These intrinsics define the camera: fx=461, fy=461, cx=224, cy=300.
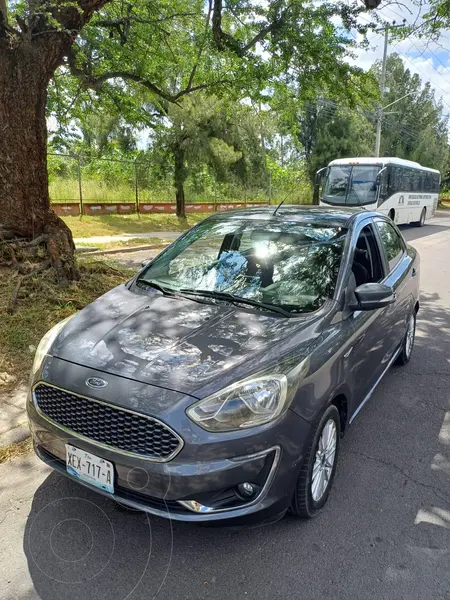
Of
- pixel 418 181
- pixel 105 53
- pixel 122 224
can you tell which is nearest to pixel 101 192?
pixel 122 224

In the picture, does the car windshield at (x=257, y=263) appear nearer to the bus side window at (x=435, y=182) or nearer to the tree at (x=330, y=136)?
the bus side window at (x=435, y=182)

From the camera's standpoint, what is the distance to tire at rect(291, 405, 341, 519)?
2.39 meters

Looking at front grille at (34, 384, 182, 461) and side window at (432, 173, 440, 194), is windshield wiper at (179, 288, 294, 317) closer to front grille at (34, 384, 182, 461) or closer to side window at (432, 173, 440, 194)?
front grille at (34, 384, 182, 461)

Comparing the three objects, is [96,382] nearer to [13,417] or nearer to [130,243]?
[13,417]

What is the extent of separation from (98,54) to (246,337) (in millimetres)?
10311

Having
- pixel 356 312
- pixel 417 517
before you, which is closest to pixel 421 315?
pixel 356 312

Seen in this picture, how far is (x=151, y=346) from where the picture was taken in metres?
2.52

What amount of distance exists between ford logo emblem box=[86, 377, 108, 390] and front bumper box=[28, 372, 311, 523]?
0.91 feet

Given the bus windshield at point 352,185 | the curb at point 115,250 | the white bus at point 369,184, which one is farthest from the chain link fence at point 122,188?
the curb at point 115,250

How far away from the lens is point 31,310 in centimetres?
535

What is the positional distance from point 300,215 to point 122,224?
14.7 metres

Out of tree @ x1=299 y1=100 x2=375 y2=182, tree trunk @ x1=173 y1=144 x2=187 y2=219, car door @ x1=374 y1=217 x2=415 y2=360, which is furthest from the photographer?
tree @ x1=299 y1=100 x2=375 y2=182

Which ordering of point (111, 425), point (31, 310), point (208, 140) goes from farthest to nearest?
1. point (208, 140)
2. point (31, 310)
3. point (111, 425)

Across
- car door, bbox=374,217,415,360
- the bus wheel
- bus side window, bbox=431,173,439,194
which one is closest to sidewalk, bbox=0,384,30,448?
car door, bbox=374,217,415,360
